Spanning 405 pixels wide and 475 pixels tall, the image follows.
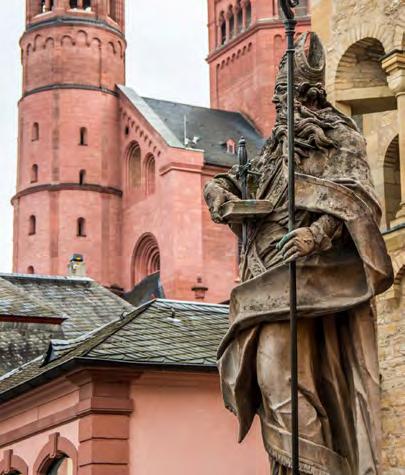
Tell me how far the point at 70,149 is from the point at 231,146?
8315 millimetres

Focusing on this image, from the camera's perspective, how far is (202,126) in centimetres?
6769

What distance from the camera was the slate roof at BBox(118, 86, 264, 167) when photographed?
62.6 metres

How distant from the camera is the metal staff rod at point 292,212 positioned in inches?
207

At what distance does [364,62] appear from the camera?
22578mm

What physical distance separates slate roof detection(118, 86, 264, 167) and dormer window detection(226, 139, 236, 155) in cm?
21

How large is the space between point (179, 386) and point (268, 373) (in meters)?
11.1

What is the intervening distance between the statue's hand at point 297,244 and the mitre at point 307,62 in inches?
36.7

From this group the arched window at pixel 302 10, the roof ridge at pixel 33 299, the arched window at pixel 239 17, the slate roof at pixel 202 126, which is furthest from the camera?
the arched window at pixel 239 17

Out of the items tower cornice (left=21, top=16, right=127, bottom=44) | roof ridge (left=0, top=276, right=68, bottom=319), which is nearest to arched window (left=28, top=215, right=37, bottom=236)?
tower cornice (left=21, top=16, right=127, bottom=44)

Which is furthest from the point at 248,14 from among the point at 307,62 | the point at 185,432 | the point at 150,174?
the point at 307,62

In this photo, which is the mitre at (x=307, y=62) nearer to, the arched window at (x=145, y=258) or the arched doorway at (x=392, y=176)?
the arched doorway at (x=392, y=176)

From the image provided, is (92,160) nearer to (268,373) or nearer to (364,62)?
(364,62)

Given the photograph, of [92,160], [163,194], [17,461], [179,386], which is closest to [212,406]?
[179,386]

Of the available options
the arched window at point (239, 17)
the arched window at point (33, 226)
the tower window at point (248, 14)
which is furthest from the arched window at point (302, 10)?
the arched window at point (33, 226)
